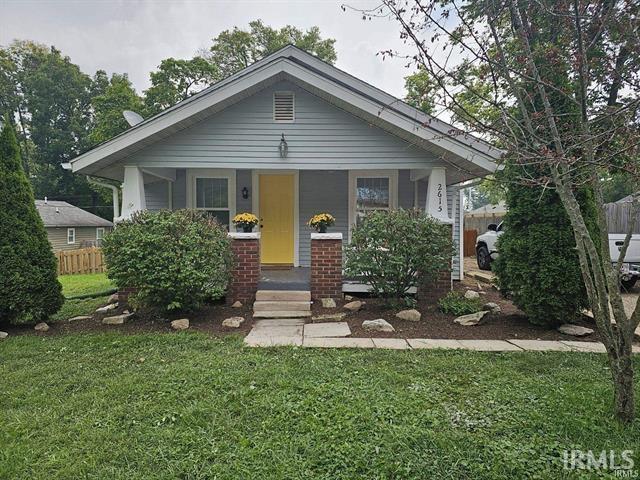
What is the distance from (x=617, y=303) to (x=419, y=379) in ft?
5.41

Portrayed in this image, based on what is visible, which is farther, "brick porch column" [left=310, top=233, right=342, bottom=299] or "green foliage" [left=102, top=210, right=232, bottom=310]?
"brick porch column" [left=310, top=233, right=342, bottom=299]

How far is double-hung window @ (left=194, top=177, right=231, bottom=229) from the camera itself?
819 cm

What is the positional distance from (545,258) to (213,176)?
661cm

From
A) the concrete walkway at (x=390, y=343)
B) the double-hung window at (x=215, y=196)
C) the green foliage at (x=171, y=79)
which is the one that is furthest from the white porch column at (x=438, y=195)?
the green foliage at (x=171, y=79)

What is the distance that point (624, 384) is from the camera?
253cm

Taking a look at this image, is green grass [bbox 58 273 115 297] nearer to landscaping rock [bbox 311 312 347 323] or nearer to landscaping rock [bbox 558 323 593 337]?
landscaping rock [bbox 311 312 347 323]

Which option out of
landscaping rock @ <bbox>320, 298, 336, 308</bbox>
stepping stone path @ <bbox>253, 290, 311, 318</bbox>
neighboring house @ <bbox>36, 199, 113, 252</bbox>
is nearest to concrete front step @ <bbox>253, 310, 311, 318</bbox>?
stepping stone path @ <bbox>253, 290, 311, 318</bbox>

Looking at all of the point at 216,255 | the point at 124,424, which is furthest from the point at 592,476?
the point at 216,255

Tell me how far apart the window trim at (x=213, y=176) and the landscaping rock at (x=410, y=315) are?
441 cm

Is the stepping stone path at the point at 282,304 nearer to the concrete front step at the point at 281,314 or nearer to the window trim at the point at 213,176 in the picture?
the concrete front step at the point at 281,314

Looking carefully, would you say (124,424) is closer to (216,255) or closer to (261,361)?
(261,361)

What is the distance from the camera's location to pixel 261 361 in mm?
3719

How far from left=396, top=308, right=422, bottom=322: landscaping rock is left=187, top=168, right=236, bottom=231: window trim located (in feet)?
14.5

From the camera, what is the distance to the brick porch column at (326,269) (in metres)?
6.30
